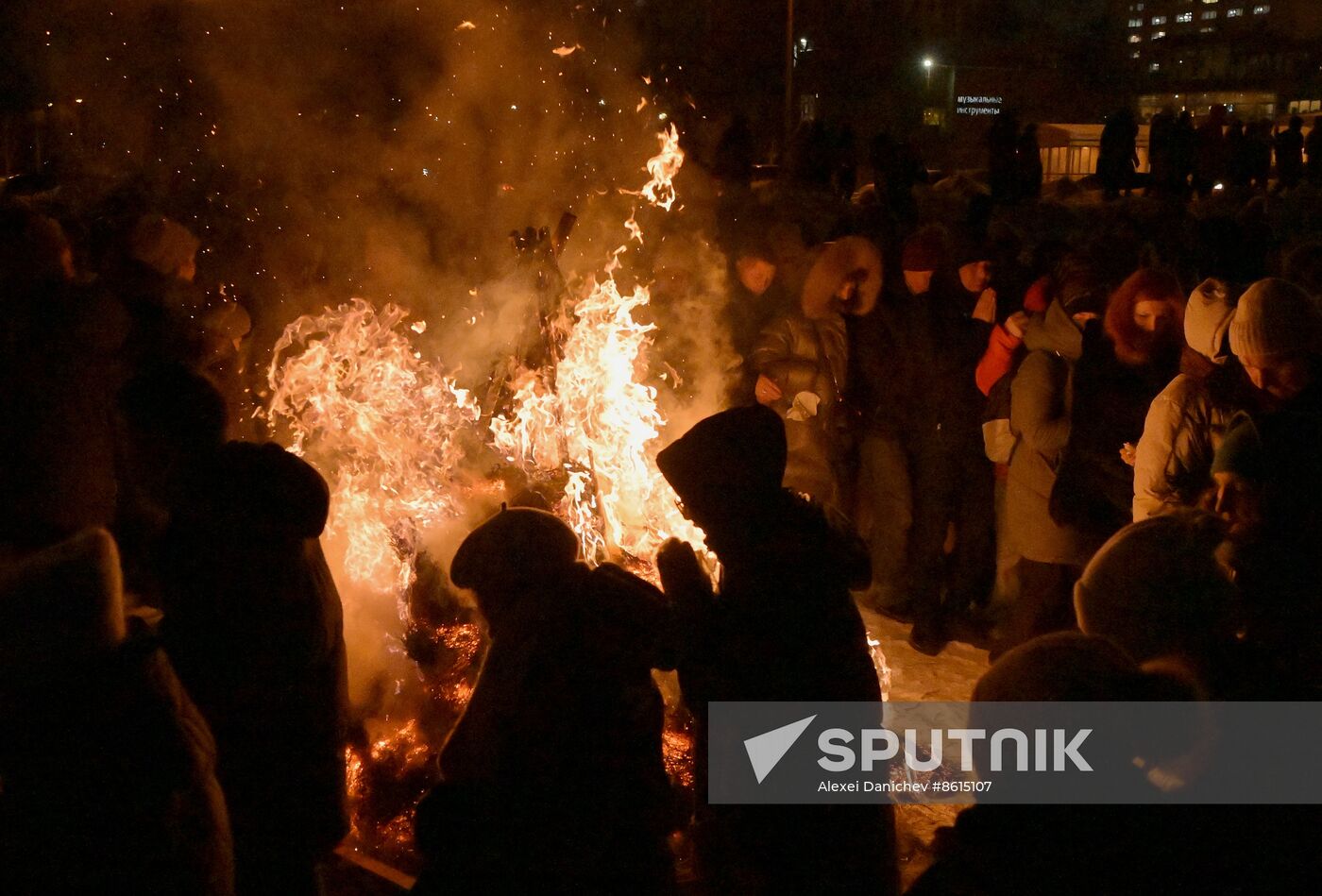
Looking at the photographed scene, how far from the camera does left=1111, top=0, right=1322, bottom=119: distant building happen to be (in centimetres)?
4084

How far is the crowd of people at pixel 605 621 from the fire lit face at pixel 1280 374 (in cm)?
1

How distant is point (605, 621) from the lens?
2.36 m

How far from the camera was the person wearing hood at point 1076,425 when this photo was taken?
4492mm

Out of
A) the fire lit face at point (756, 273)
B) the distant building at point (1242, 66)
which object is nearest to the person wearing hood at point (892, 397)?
the fire lit face at point (756, 273)

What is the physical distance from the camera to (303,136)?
7.06m

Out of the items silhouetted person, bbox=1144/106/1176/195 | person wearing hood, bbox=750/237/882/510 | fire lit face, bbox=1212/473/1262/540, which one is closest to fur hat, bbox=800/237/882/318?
person wearing hood, bbox=750/237/882/510

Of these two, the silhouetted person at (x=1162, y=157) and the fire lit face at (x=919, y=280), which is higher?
the silhouetted person at (x=1162, y=157)

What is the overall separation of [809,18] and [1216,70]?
2781cm

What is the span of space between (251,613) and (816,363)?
3.55m

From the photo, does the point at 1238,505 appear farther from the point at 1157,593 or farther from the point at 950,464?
the point at 950,464

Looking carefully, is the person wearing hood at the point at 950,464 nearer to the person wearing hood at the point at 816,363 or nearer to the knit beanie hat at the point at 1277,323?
the person wearing hood at the point at 816,363

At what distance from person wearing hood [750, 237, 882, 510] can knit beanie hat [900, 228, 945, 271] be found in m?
0.21

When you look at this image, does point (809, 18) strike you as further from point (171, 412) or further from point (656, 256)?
point (171, 412)

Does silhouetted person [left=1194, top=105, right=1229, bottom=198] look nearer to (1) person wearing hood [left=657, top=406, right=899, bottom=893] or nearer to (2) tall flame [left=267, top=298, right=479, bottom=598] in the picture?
(2) tall flame [left=267, top=298, right=479, bottom=598]
